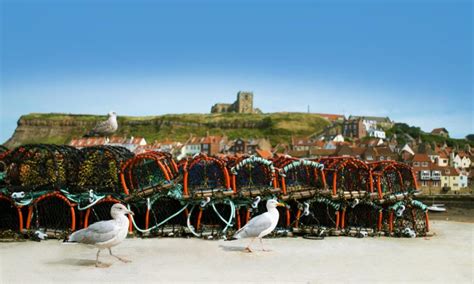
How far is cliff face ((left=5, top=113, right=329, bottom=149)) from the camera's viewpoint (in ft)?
400

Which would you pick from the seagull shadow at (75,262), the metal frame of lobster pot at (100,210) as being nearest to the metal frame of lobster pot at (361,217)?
the metal frame of lobster pot at (100,210)

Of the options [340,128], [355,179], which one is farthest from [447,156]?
[355,179]

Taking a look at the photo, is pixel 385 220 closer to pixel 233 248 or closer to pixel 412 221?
pixel 412 221

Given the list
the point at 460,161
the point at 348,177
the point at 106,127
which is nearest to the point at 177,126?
the point at 460,161

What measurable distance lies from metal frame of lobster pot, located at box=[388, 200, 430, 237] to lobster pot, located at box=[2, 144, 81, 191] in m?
6.91

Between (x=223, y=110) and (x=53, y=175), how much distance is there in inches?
5899

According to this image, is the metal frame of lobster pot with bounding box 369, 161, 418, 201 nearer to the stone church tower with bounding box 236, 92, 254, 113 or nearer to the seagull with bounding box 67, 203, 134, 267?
the seagull with bounding box 67, 203, 134, 267

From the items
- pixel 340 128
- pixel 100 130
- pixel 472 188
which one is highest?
pixel 340 128

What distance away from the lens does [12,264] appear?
6.53 m

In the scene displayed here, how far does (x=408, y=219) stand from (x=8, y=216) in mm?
8685

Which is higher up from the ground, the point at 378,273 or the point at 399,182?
the point at 399,182

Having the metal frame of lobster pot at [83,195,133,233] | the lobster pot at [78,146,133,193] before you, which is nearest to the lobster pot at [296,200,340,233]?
the metal frame of lobster pot at [83,195,133,233]

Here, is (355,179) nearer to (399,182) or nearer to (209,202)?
(399,182)

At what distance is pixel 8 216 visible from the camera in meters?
9.15
